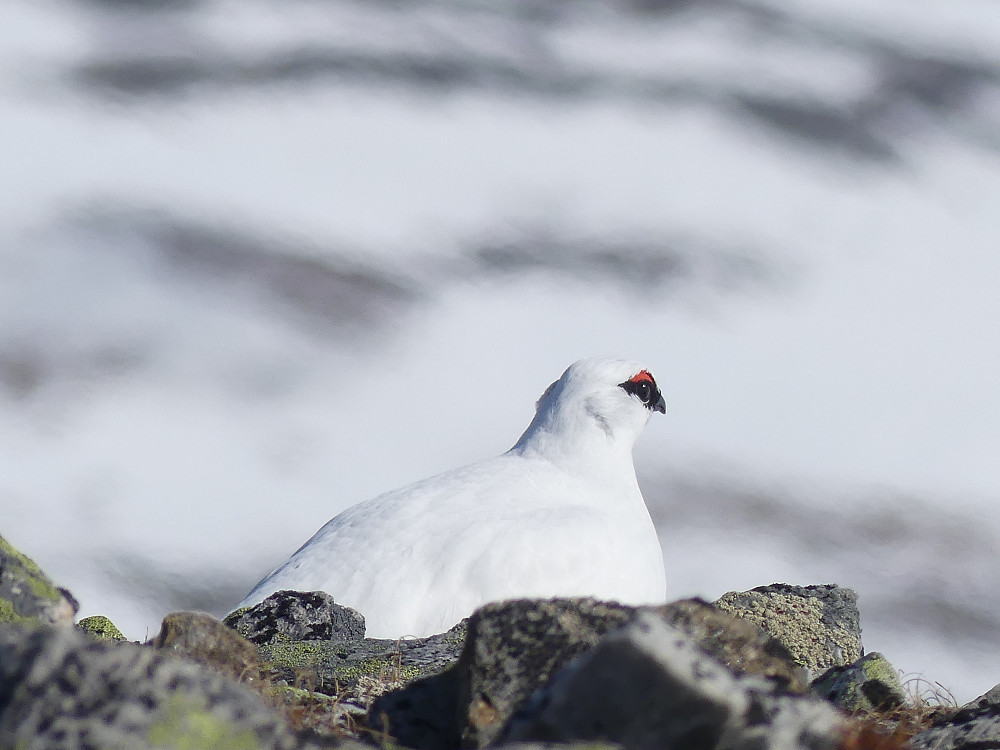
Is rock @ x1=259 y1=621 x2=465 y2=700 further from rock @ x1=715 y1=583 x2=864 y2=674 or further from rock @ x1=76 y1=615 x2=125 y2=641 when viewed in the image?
rock @ x1=715 y1=583 x2=864 y2=674

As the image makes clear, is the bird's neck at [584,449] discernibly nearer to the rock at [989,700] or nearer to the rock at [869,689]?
the rock at [869,689]

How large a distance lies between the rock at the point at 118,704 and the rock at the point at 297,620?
3.07 m

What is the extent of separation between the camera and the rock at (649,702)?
7.52 ft

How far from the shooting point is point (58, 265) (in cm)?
2694

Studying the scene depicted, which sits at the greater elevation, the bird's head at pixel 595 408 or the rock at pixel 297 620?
the bird's head at pixel 595 408

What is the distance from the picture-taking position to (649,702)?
230 cm

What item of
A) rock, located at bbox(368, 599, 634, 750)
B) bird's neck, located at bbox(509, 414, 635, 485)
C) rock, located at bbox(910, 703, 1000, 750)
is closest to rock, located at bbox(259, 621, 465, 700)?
rock, located at bbox(368, 599, 634, 750)

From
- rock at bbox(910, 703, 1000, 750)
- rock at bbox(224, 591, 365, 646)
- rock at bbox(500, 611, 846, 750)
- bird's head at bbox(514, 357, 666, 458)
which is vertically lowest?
rock at bbox(500, 611, 846, 750)

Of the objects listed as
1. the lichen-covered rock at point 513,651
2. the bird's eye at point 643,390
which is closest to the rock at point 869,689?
the lichen-covered rock at point 513,651

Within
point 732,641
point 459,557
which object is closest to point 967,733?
point 732,641

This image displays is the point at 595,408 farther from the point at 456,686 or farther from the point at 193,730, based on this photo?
the point at 193,730

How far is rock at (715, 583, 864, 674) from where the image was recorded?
5844 mm

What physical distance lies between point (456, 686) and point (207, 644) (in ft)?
3.94

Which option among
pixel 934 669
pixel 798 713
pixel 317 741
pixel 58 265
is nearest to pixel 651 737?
pixel 798 713
